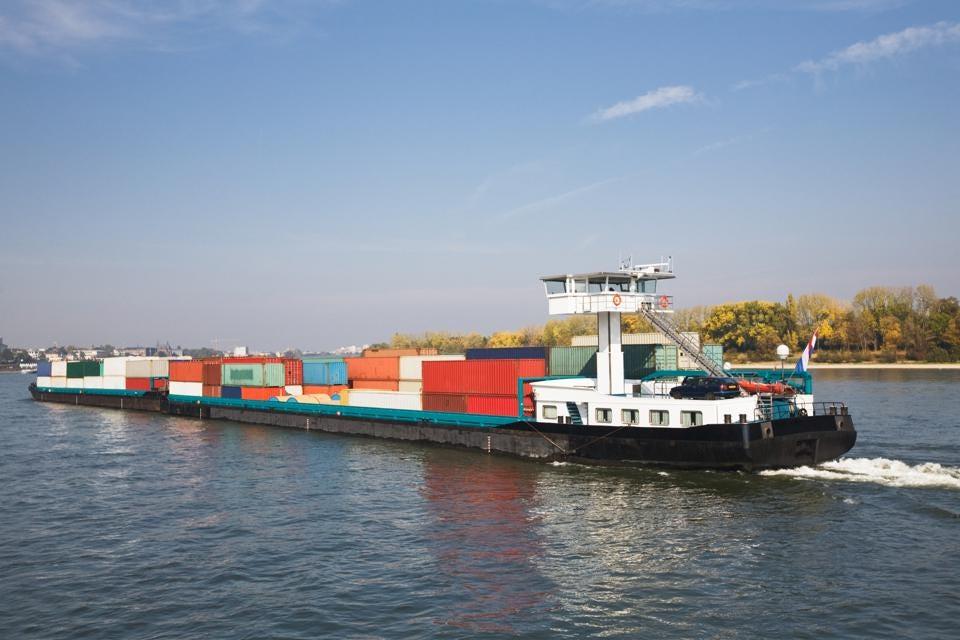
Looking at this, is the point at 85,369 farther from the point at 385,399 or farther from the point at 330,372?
the point at 385,399

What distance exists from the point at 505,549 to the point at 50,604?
14.1 m

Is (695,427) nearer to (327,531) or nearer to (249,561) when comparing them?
(327,531)

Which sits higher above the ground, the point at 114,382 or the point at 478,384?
the point at 478,384

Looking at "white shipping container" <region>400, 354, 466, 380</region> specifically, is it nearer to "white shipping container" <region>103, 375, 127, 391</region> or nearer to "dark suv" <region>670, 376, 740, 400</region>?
"dark suv" <region>670, 376, 740, 400</region>

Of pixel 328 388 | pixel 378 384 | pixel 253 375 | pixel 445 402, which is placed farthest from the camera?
pixel 253 375

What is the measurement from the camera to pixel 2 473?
4159 centimetres

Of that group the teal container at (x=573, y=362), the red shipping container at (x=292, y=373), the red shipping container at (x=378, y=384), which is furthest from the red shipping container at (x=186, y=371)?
the teal container at (x=573, y=362)

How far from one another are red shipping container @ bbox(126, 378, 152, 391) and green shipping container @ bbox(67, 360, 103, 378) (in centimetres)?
927

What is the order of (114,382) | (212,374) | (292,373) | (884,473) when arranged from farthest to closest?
(114,382), (212,374), (292,373), (884,473)

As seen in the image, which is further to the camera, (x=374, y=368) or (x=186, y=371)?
(x=186, y=371)

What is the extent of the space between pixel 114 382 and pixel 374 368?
47.3 m

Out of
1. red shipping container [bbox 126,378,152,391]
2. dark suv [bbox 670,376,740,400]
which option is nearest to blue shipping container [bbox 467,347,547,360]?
dark suv [bbox 670,376,740,400]

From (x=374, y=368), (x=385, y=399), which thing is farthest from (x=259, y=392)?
(x=385, y=399)

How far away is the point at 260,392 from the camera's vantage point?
65.5m
